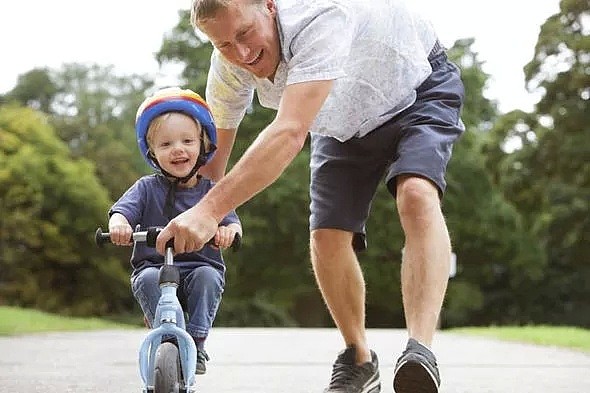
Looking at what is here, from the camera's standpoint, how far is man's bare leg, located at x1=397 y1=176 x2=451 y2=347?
418 centimetres

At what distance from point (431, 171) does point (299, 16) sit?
86 centimetres

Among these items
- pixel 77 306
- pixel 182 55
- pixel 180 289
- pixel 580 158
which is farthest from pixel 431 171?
pixel 77 306

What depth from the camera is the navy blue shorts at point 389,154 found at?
4387mm

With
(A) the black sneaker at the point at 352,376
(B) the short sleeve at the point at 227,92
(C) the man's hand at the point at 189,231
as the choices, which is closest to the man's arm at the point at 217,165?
(B) the short sleeve at the point at 227,92

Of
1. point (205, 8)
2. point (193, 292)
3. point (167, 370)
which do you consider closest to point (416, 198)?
point (193, 292)

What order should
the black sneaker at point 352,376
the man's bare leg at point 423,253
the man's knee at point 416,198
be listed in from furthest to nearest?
the black sneaker at point 352,376
the man's knee at point 416,198
the man's bare leg at point 423,253

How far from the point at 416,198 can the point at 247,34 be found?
0.96 meters

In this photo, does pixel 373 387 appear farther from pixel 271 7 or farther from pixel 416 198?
pixel 271 7

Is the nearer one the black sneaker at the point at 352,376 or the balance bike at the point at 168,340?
the balance bike at the point at 168,340

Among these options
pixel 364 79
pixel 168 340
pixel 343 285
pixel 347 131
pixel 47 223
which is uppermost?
pixel 47 223

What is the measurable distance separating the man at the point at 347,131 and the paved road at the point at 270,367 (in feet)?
3.50

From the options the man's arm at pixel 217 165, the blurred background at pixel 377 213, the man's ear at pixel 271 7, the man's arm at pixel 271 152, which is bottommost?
the man's arm at pixel 271 152

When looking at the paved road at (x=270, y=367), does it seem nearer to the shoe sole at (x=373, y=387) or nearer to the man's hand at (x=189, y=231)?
the shoe sole at (x=373, y=387)

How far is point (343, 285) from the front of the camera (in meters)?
4.98
